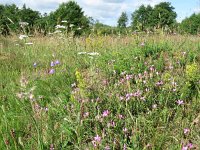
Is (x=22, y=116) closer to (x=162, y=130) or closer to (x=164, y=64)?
(x=162, y=130)

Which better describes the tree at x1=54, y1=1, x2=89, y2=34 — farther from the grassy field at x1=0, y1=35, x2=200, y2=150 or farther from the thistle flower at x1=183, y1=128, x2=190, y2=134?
the thistle flower at x1=183, y1=128, x2=190, y2=134

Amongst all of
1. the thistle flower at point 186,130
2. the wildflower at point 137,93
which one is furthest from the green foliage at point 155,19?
the thistle flower at point 186,130

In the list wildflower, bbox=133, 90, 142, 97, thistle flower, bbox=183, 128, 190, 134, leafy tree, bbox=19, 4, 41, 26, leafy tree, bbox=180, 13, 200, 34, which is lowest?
thistle flower, bbox=183, 128, 190, 134

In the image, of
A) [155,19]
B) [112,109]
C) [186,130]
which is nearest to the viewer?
[186,130]

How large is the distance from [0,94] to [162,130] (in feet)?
7.36

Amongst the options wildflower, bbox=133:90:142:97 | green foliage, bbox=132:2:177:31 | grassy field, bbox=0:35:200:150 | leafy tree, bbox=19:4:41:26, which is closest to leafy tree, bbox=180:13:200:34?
green foliage, bbox=132:2:177:31

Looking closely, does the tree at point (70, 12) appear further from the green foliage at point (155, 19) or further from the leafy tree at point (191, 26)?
the leafy tree at point (191, 26)

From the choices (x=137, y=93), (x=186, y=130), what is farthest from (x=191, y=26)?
(x=186, y=130)

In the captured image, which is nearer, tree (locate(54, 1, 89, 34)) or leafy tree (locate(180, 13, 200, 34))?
leafy tree (locate(180, 13, 200, 34))

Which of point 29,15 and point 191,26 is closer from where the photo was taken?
point 191,26

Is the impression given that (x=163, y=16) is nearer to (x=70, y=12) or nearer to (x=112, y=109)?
(x=70, y=12)

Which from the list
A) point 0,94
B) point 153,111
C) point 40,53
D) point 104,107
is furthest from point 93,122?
point 40,53

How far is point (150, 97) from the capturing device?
3.27m

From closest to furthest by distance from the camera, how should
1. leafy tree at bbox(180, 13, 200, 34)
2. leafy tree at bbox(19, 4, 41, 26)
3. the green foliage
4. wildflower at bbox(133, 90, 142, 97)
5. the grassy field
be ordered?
the grassy field < wildflower at bbox(133, 90, 142, 97) < the green foliage < leafy tree at bbox(180, 13, 200, 34) < leafy tree at bbox(19, 4, 41, 26)
